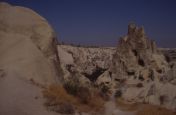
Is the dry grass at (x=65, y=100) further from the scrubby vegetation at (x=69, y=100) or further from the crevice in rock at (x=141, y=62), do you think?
the crevice in rock at (x=141, y=62)

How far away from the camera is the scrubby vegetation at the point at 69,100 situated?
588 inches

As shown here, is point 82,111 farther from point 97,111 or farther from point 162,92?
point 162,92

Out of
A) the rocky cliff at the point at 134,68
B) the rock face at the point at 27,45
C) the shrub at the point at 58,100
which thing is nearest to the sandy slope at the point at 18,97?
the shrub at the point at 58,100

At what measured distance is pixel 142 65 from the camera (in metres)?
35.9

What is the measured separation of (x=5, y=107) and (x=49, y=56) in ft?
26.8

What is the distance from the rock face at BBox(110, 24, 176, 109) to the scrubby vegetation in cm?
1069

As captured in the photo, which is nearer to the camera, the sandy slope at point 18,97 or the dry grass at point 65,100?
the sandy slope at point 18,97

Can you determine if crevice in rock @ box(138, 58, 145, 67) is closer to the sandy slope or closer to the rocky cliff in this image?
the rocky cliff

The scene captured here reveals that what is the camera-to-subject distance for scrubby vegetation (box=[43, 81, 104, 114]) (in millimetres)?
14930

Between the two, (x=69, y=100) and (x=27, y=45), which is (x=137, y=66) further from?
(x=69, y=100)

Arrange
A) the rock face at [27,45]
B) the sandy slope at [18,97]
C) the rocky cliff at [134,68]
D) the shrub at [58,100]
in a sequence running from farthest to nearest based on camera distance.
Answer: the rocky cliff at [134,68], the rock face at [27,45], the shrub at [58,100], the sandy slope at [18,97]

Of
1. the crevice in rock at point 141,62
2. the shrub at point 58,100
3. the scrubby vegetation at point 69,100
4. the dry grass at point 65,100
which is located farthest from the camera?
the crevice in rock at point 141,62

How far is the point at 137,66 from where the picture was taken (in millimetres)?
35750

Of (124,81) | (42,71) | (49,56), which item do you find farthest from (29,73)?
(124,81)
